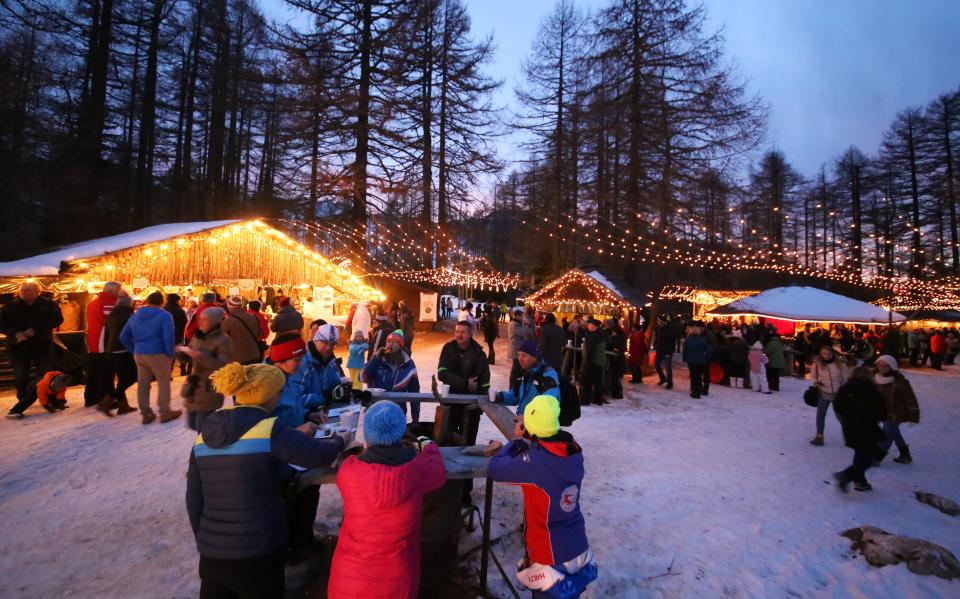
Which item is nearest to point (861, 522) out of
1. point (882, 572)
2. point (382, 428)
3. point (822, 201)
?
point (882, 572)

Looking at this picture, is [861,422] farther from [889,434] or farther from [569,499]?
[569,499]

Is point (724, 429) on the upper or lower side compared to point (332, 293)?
lower

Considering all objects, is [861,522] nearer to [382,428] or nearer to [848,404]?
[848,404]

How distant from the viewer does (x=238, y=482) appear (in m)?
2.02

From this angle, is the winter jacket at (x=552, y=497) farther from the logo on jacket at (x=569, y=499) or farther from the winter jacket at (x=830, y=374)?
the winter jacket at (x=830, y=374)

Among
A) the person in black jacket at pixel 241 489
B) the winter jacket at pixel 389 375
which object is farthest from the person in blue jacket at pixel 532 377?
the person in black jacket at pixel 241 489

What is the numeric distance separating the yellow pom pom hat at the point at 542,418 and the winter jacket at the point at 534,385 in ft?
4.09

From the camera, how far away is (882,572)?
11.6 ft

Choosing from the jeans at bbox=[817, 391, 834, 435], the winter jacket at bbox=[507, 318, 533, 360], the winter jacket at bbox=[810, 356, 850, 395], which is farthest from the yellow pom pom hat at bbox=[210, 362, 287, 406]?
the winter jacket at bbox=[507, 318, 533, 360]

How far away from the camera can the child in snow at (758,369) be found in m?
11.5

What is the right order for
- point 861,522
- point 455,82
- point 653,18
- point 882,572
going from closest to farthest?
point 882,572, point 861,522, point 653,18, point 455,82

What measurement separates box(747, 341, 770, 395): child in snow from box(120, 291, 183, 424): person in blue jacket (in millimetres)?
13079

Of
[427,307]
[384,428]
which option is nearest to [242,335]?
[384,428]

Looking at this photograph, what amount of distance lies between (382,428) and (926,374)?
21.9 m
